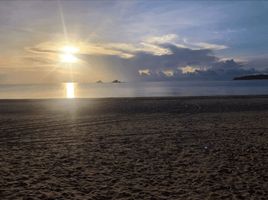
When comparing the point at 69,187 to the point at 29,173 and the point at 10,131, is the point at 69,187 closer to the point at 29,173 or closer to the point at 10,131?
the point at 29,173

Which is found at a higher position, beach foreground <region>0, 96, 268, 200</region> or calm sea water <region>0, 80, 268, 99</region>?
calm sea water <region>0, 80, 268, 99</region>

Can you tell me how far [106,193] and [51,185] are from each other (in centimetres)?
146

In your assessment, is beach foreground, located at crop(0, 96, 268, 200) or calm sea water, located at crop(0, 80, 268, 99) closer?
beach foreground, located at crop(0, 96, 268, 200)

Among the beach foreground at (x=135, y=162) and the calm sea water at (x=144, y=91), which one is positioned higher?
the calm sea water at (x=144, y=91)

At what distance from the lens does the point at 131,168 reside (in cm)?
934

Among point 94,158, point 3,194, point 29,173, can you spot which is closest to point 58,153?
point 94,158

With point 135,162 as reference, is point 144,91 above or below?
above

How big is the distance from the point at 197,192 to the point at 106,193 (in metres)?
1.99

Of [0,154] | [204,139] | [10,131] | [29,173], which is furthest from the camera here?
[10,131]

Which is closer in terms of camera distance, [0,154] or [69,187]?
[69,187]

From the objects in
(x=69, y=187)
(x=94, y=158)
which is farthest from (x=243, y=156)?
(x=69, y=187)

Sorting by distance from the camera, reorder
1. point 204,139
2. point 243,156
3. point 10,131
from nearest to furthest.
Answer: point 243,156
point 204,139
point 10,131

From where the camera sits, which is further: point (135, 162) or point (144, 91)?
point (144, 91)

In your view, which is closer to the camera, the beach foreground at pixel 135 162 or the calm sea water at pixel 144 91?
the beach foreground at pixel 135 162
